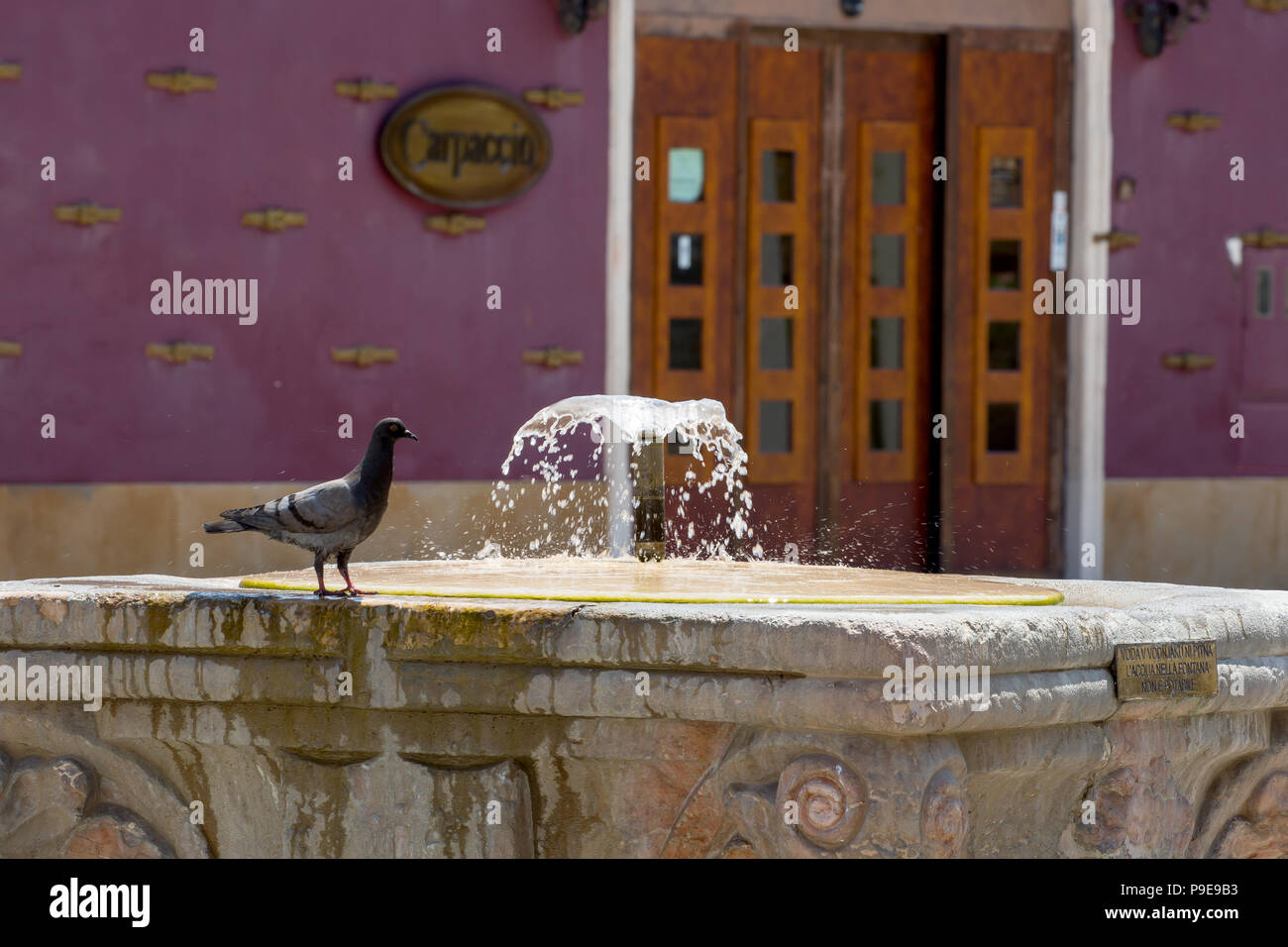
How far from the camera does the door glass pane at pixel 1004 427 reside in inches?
372

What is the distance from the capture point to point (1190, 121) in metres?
9.42

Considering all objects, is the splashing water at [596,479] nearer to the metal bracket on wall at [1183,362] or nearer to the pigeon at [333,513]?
the metal bracket on wall at [1183,362]

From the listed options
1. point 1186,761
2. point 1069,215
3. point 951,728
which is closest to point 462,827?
point 951,728

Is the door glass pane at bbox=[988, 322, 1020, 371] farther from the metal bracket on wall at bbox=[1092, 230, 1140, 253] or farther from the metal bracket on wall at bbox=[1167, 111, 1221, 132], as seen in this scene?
the metal bracket on wall at bbox=[1167, 111, 1221, 132]

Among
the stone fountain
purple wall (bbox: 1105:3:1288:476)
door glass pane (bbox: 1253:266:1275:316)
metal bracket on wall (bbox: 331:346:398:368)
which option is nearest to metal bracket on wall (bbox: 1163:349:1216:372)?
purple wall (bbox: 1105:3:1288:476)

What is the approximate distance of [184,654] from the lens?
→ 378 centimetres

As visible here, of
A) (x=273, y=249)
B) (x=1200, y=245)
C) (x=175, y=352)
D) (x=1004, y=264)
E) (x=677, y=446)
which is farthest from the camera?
(x=1200, y=245)

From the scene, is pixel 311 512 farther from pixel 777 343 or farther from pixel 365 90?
pixel 777 343

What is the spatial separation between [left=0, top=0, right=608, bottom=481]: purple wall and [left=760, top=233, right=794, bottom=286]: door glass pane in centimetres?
88

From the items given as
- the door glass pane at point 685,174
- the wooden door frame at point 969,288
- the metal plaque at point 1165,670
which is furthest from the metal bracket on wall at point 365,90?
the metal plaque at point 1165,670

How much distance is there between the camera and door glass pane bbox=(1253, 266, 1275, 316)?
9.62 m

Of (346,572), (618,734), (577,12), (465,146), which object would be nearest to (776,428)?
(465,146)

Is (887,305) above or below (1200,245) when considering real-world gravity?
below

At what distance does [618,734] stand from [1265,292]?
7.00 m
